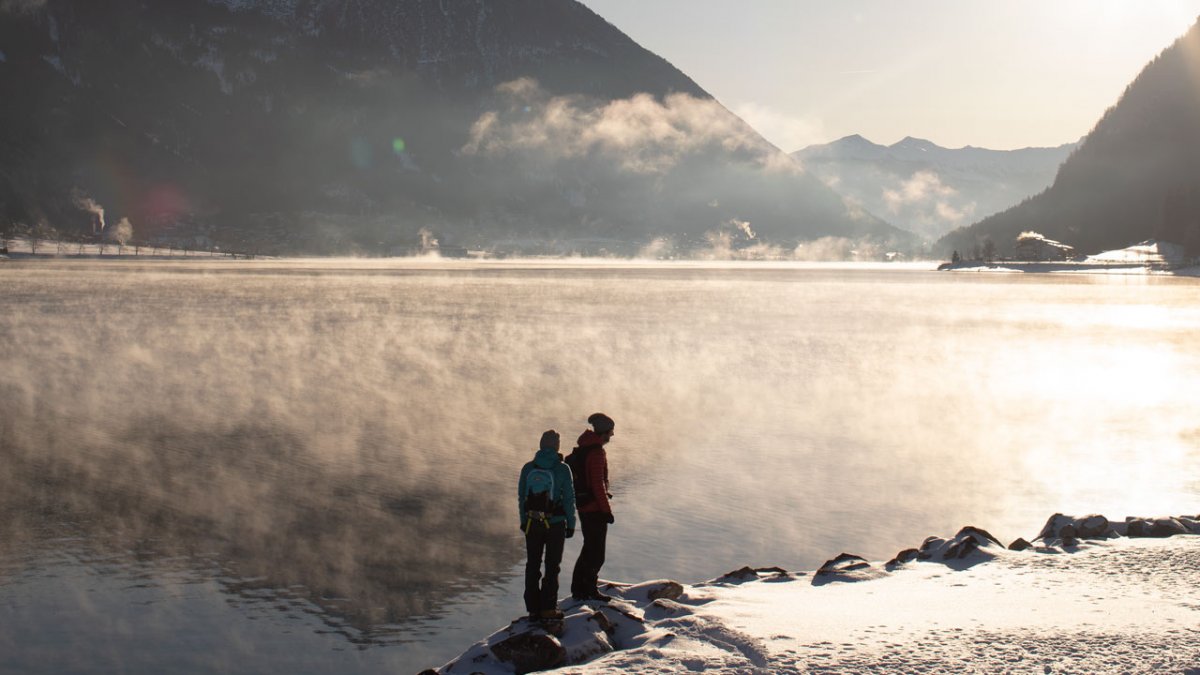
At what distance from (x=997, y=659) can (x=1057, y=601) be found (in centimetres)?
290

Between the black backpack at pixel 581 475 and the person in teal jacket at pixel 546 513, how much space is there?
418 millimetres

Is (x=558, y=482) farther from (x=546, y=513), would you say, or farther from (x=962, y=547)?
(x=962, y=547)

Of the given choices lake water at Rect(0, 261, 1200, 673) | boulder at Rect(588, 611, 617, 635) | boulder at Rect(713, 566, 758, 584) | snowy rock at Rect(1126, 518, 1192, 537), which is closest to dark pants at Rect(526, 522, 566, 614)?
boulder at Rect(588, 611, 617, 635)

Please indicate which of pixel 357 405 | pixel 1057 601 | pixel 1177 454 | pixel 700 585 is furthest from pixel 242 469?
pixel 1177 454

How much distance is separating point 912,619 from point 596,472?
4.43 meters

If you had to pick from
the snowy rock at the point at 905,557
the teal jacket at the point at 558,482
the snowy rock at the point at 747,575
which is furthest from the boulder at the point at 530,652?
the snowy rock at the point at 905,557

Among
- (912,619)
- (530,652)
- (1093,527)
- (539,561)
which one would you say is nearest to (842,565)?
(912,619)

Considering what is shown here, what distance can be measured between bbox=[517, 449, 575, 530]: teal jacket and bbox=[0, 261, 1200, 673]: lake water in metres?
2.23

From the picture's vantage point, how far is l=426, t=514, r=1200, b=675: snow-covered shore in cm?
1070

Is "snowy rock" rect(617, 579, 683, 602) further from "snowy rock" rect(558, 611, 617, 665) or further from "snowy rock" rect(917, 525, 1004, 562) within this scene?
"snowy rock" rect(917, 525, 1004, 562)

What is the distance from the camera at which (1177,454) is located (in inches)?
987

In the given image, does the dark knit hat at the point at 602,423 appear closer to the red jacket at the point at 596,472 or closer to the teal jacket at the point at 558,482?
the red jacket at the point at 596,472

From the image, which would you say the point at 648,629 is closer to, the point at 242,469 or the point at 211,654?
the point at 211,654

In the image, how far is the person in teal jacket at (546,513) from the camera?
1243 centimetres
